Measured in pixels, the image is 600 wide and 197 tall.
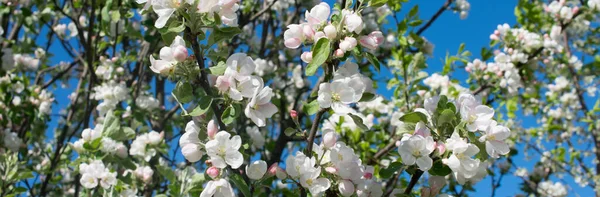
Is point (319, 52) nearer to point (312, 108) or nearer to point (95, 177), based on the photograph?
point (312, 108)

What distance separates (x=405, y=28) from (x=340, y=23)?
2.20 m

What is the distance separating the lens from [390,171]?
63.5 inches

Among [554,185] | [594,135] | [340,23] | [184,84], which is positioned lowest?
[554,185]

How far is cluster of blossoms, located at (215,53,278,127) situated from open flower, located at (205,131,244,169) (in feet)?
0.26

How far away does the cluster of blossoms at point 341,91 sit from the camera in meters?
1.52

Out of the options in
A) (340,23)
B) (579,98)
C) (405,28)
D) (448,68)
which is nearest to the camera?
(340,23)

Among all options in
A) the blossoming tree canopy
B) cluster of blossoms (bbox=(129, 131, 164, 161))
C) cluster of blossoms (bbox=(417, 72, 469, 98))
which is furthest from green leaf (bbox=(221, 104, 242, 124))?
cluster of blossoms (bbox=(417, 72, 469, 98))

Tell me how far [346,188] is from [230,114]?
0.37 meters

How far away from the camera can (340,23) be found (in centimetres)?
156

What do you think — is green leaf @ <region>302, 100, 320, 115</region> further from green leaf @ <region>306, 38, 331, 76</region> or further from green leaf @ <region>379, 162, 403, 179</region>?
green leaf @ <region>379, 162, 403, 179</region>

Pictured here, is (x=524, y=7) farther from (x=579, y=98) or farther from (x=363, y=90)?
(x=363, y=90)

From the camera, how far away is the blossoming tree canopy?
152 cm

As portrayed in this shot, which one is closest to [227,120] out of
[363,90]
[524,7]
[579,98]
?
[363,90]

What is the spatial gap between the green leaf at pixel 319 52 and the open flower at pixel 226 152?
27cm
